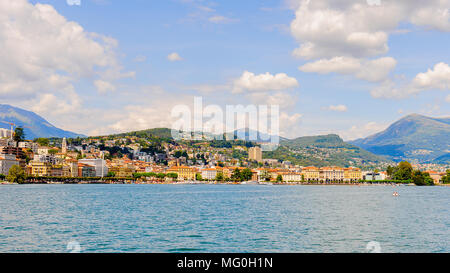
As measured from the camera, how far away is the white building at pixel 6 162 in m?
136

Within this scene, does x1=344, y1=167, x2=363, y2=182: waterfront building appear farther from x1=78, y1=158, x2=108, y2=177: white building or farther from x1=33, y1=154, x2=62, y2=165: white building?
x1=33, y1=154, x2=62, y2=165: white building

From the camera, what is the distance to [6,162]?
139375 mm

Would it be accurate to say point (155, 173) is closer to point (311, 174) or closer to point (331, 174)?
point (311, 174)

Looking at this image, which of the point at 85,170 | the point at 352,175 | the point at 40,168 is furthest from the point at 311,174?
the point at 40,168

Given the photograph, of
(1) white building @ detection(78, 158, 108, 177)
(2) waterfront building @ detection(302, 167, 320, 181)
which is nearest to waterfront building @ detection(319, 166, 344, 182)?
(2) waterfront building @ detection(302, 167, 320, 181)

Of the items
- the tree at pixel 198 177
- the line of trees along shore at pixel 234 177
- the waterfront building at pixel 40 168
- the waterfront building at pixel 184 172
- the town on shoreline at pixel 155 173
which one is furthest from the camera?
the waterfront building at pixel 184 172

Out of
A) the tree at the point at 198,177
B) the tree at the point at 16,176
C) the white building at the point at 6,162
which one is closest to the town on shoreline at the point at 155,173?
the white building at the point at 6,162

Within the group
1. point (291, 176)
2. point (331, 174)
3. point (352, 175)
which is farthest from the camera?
point (352, 175)

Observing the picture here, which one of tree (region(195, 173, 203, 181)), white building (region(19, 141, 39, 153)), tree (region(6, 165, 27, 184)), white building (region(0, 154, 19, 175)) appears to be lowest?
tree (region(195, 173, 203, 181))

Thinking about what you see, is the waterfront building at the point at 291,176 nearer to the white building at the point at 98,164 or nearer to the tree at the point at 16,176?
the white building at the point at 98,164

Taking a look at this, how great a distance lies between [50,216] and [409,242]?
22.8 metres

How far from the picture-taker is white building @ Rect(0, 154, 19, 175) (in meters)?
136

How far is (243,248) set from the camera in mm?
17625
